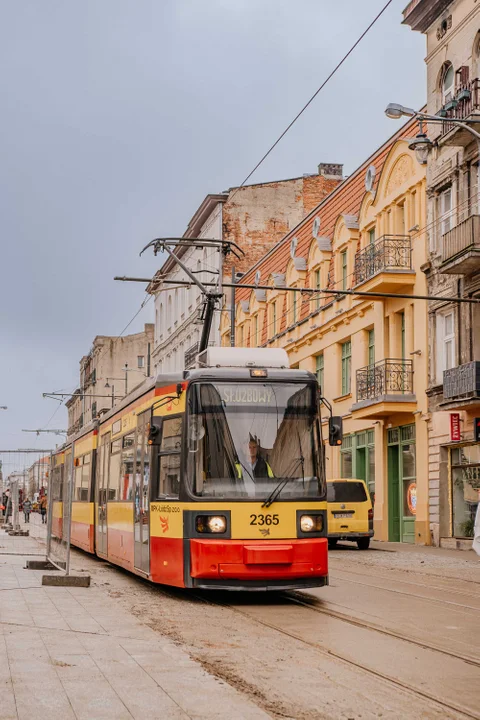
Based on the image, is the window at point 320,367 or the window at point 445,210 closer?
the window at point 445,210

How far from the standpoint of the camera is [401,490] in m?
34.1

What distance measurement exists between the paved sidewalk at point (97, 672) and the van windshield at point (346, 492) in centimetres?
1676

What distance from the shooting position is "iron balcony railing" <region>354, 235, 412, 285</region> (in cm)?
3366

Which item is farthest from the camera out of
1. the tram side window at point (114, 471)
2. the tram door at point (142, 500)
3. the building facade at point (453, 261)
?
the building facade at point (453, 261)

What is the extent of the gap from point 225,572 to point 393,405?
65.4 feet

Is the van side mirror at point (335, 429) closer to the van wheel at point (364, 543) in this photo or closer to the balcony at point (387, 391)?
the van wheel at point (364, 543)

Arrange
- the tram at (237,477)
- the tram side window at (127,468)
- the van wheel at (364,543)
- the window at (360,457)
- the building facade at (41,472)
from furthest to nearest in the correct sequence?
1. the window at (360,457)
2. the building facade at (41,472)
3. the van wheel at (364,543)
4. the tram side window at (127,468)
5. the tram at (237,477)

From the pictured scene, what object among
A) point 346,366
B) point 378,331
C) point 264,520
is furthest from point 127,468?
point 346,366

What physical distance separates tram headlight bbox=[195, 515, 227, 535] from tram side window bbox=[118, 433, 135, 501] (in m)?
3.70

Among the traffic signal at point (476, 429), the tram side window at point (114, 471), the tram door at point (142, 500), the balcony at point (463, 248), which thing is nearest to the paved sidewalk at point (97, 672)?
the tram door at point (142, 500)

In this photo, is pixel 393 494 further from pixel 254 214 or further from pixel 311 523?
pixel 254 214

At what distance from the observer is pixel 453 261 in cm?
2848

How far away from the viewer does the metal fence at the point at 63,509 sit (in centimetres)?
1638

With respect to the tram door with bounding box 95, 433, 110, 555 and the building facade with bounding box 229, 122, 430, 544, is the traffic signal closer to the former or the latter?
the building facade with bounding box 229, 122, 430, 544
